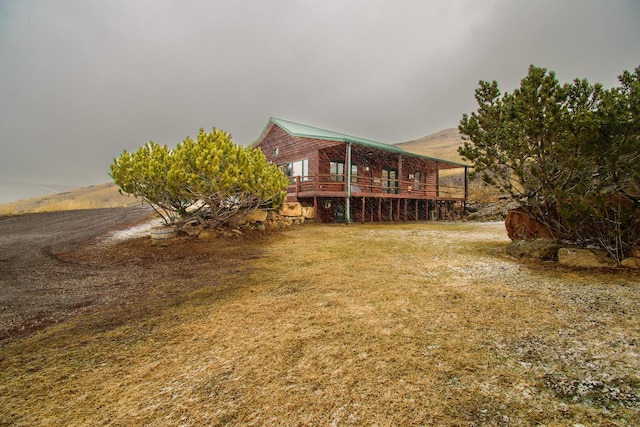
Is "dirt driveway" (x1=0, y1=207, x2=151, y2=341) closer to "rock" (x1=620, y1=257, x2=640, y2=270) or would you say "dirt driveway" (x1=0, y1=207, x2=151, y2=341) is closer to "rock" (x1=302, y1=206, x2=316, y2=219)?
"rock" (x1=620, y1=257, x2=640, y2=270)

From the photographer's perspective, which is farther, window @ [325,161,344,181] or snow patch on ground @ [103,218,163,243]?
window @ [325,161,344,181]

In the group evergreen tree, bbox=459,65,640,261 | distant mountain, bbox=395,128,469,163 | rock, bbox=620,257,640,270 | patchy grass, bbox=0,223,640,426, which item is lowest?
patchy grass, bbox=0,223,640,426

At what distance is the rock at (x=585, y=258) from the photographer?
5012 mm

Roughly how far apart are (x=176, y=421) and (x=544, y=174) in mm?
6799

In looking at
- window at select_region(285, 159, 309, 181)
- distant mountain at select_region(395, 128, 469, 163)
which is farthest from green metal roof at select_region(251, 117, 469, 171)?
distant mountain at select_region(395, 128, 469, 163)

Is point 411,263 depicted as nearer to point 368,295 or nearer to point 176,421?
point 368,295

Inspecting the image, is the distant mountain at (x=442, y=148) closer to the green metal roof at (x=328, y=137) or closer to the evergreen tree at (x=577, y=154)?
the green metal roof at (x=328, y=137)

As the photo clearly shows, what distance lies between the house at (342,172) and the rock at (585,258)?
34.0 ft

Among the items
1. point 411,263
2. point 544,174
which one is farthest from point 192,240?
point 544,174

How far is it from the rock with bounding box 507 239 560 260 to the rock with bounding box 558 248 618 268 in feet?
0.84

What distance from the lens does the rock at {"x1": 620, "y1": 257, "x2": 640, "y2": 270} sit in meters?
4.80

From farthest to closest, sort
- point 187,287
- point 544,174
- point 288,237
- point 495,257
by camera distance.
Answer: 1. point 288,237
2. point 495,257
3. point 544,174
4. point 187,287

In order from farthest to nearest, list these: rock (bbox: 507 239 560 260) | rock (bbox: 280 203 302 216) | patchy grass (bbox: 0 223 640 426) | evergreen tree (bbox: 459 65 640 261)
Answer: rock (bbox: 280 203 302 216)
rock (bbox: 507 239 560 260)
evergreen tree (bbox: 459 65 640 261)
patchy grass (bbox: 0 223 640 426)

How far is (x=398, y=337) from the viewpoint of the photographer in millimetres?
2615
